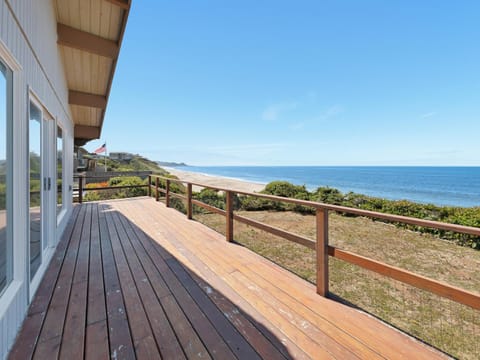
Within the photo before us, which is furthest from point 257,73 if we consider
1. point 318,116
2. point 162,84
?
point 318,116

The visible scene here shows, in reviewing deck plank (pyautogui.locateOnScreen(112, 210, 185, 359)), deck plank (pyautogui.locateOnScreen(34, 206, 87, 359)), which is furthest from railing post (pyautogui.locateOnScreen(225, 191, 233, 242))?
deck plank (pyautogui.locateOnScreen(34, 206, 87, 359))

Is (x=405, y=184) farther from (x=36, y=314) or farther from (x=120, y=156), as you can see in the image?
(x=120, y=156)

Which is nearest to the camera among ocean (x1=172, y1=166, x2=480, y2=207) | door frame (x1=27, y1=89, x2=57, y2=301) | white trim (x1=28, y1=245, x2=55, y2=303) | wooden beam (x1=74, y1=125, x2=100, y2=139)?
white trim (x1=28, y1=245, x2=55, y2=303)

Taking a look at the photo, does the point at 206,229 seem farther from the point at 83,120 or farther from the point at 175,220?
the point at 83,120

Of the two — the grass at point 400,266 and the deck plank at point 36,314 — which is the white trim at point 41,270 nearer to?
the deck plank at point 36,314

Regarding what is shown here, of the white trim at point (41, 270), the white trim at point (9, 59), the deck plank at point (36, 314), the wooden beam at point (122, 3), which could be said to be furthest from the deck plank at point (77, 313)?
the wooden beam at point (122, 3)

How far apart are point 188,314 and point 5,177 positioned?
153 centimetres

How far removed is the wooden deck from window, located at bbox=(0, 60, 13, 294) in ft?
1.49

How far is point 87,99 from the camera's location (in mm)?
4941

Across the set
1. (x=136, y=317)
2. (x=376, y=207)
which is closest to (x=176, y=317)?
(x=136, y=317)

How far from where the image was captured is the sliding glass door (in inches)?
80.0

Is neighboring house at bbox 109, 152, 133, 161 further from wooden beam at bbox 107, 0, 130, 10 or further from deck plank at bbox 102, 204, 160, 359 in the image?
deck plank at bbox 102, 204, 160, 359

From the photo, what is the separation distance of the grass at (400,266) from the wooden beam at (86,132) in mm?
4253

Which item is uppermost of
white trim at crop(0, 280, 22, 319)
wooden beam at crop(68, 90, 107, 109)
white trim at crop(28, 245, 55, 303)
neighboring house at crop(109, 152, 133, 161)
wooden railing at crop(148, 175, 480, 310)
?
neighboring house at crop(109, 152, 133, 161)
